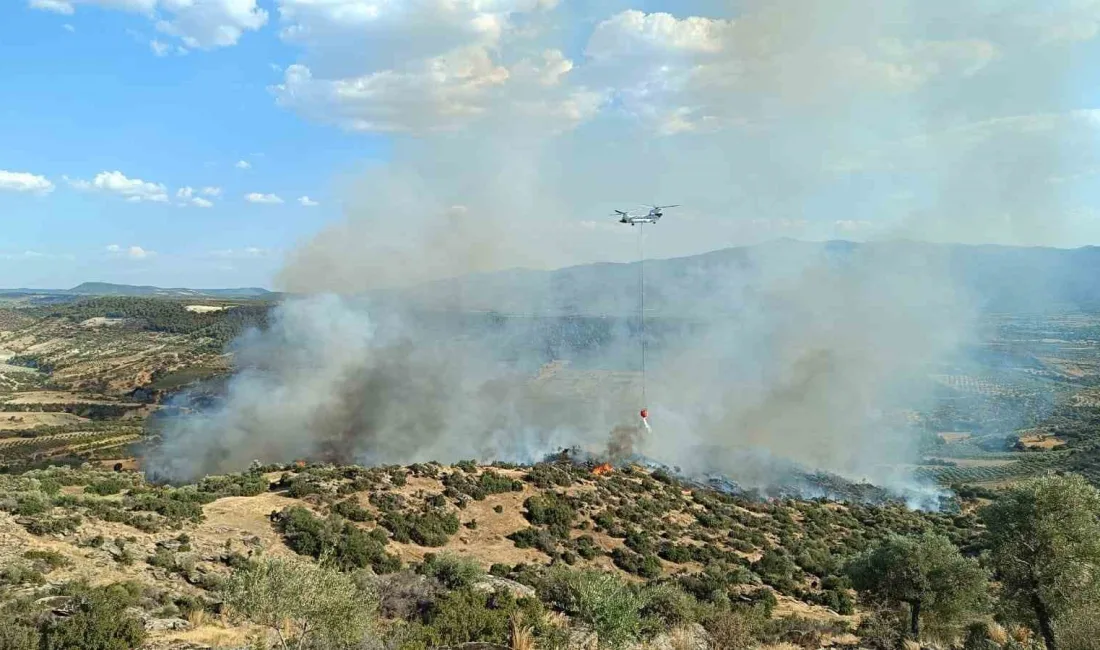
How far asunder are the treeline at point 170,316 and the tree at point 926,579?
5499 inches

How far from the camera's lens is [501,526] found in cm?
3281

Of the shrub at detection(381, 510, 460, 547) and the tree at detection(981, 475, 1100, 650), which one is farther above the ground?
the tree at detection(981, 475, 1100, 650)

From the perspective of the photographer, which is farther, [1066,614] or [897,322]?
[897,322]

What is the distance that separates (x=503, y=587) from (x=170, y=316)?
180211mm

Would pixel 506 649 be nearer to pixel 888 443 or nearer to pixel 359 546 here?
pixel 359 546

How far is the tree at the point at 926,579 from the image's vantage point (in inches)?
779

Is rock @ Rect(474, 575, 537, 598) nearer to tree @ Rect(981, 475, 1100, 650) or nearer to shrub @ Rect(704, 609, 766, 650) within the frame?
shrub @ Rect(704, 609, 766, 650)

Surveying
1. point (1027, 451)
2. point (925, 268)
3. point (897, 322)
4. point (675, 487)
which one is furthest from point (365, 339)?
point (925, 268)

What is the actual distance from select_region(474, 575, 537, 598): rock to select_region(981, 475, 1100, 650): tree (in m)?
14.3

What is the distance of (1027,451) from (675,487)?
64.2 m

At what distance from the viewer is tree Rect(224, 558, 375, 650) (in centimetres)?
1117

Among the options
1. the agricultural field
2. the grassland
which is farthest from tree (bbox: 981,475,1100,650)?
the agricultural field

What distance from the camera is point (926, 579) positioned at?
20125 millimetres

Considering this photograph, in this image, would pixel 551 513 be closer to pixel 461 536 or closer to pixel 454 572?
pixel 461 536
